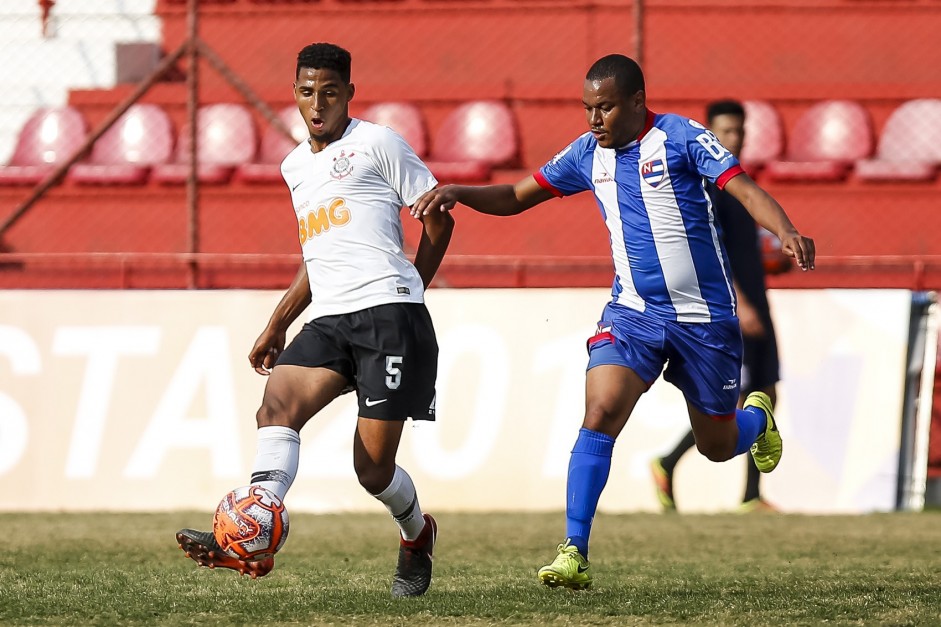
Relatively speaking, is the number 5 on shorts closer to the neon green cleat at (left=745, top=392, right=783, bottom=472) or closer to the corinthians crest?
the corinthians crest

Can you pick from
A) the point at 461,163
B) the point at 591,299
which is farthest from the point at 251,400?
the point at 461,163

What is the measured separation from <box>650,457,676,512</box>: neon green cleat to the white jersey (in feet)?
13.9

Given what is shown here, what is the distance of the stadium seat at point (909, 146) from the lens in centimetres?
1222

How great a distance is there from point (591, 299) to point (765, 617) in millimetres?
4973

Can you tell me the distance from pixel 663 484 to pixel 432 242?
4291 mm

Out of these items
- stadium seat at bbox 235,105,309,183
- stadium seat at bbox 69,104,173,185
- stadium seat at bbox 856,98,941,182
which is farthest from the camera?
stadium seat at bbox 69,104,173,185

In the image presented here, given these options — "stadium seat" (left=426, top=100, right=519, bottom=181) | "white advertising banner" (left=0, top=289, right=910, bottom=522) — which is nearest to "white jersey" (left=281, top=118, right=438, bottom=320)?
"white advertising banner" (left=0, top=289, right=910, bottom=522)

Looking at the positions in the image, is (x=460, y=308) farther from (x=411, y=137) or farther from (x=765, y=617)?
(x=765, y=617)

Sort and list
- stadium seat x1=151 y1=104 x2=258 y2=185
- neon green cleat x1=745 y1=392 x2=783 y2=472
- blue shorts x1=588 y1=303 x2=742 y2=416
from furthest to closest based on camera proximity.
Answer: stadium seat x1=151 y1=104 x2=258 y2=185, neon green cleat x1=745 y1=392 x2=783 y2=472, blue shorts x1=588 y1=303 x2=742 y2=416

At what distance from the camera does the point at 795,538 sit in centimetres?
816

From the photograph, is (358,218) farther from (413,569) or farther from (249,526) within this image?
(413,569)

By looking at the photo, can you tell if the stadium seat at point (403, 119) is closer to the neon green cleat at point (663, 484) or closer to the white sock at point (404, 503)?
the neon green cleat at point (663, 484)

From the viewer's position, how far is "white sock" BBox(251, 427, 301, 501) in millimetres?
5227

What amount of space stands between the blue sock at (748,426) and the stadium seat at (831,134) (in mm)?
6536
